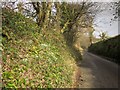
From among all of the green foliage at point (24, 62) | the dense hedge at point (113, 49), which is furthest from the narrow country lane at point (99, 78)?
the dense hedge at point (113, 49)

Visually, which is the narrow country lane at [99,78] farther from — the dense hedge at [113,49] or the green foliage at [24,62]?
the dense hedge at [113,49]

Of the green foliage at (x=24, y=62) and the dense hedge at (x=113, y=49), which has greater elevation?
the green foliage at (x=24, y=62)

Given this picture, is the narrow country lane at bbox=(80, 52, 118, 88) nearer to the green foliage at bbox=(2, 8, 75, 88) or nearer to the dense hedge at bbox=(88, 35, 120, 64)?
the green foliage at bbox=(2, 8, 75, 88)

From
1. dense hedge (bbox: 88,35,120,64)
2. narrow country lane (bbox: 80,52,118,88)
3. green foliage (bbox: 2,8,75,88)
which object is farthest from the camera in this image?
dense hedge (bbox: 88,35,120,64)

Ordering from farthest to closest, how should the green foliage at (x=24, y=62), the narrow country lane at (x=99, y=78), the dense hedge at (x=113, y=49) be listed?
the dense hedge at (x=113, y=49) → the narrow country lane at (x=99, y=78) → the green foliage at (x=24, y=62)

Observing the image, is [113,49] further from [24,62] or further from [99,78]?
[24,62]

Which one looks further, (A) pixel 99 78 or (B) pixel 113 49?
(B) pixel 113 49

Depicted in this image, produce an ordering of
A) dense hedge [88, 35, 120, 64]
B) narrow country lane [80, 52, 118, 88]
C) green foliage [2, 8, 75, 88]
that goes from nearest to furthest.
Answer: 1. green foliage [2, 8, 75, 88]
2. narrow country lane [80, 52, 118, 88]
3. dense hedge [88, 35, 120, 64]

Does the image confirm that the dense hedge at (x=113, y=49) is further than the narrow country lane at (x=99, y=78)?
Yes

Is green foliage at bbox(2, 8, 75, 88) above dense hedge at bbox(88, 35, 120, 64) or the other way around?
above

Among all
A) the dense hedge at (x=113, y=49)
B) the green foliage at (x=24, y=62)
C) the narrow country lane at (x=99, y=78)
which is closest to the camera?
the green foliage at (x=24, y=62)

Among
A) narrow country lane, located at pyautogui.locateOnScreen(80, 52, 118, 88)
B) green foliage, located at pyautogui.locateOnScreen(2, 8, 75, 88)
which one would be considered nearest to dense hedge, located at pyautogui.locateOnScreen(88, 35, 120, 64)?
narrow country lane, located at pyautogui.locateOnScreen(80, 52, 118, 88)

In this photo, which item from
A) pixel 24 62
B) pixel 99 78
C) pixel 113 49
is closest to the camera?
pixel 24 62

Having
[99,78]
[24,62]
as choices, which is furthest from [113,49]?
[24,62]
